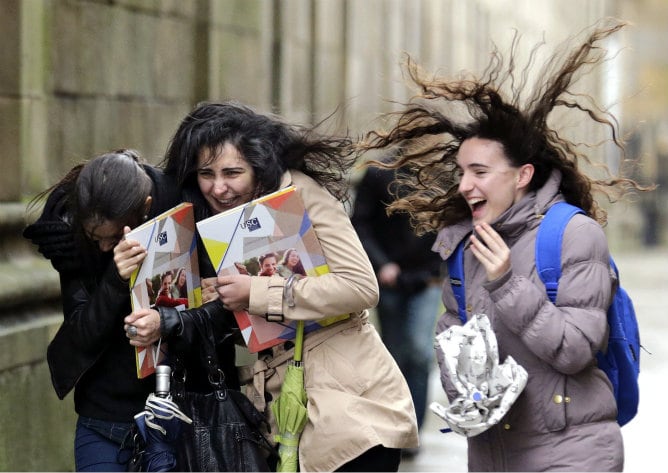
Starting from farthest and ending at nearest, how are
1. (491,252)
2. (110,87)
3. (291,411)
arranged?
1. (110,87)
2. (291,411)
3. (491,252)

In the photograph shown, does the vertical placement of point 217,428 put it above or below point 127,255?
below

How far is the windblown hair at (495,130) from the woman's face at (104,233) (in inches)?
34.1

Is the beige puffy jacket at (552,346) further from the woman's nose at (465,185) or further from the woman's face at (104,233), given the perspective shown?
the woman's face at (104,233)

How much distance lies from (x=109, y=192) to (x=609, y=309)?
62.3 inches

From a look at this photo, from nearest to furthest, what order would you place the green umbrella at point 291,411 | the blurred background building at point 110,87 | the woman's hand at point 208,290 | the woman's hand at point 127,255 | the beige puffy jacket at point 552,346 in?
the beige puffy jacket at point 552,346 → the woman's hand at point 127,255 → the green umbrella at point 291,411 → the woman's hand at point 208,290 → the blurred background building at point 110,87

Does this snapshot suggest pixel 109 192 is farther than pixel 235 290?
No

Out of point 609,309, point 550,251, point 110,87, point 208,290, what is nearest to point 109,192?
point 208,290

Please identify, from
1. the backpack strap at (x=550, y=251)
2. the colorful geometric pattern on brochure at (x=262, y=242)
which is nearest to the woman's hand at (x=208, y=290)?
the colorful geometric pattern on brochure at (x=262, y=242)

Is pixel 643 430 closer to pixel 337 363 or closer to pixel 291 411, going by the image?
pixel 337 363

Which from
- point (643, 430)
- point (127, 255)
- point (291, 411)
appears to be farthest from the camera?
point (643, 430)

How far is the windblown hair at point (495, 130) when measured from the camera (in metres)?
4.55

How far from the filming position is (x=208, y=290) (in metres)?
4.79

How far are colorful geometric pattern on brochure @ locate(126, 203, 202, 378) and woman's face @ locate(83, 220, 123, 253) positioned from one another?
9cm

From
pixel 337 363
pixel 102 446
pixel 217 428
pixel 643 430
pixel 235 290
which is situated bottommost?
pixel 643 430
